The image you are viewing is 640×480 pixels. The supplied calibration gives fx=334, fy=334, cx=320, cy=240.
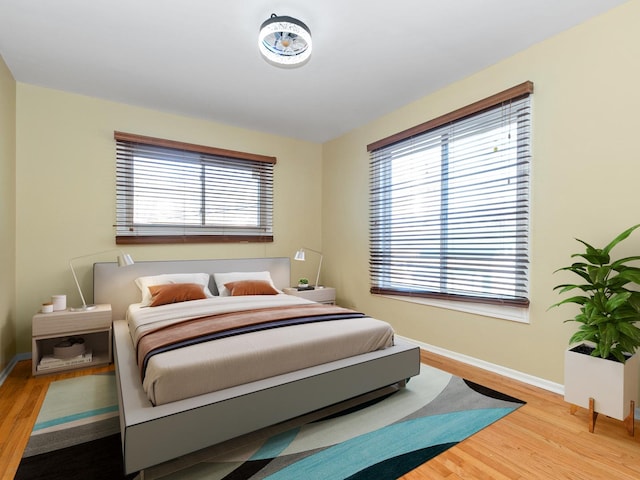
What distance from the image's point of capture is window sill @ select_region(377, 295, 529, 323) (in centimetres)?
273

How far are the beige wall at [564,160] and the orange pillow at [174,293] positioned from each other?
246 centimetres

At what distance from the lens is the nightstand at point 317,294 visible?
13.9 feet

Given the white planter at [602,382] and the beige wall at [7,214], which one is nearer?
the white planter at [602,382]

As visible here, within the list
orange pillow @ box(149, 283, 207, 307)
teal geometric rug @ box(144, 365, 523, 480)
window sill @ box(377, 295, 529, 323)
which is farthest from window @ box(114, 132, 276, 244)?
teal geometric rug @ box(144, 365, 523, 480)

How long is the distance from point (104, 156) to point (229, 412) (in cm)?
313

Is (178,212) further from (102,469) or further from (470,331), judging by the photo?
(470,331)

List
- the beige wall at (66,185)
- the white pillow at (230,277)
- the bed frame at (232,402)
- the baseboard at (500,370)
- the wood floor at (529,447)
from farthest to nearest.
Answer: the white pillow at (230,277) → the beige wall at (66,185) → the baseboard at (500,370) → the wood floor at (529,447) → the bed frame at (232,402)

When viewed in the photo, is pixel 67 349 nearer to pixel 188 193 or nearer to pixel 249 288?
pixel 249 288

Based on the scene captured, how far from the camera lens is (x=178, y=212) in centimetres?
397

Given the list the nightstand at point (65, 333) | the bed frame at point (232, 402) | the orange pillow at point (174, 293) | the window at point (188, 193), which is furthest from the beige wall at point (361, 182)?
the bed frame at point (232, 402)

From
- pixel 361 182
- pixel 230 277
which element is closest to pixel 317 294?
pixel 230 277

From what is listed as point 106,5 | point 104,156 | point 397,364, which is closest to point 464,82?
point 397,364

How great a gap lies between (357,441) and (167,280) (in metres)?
2.55

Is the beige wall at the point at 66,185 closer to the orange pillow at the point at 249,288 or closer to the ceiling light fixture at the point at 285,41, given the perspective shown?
the orange pillow at the point at 249,288
